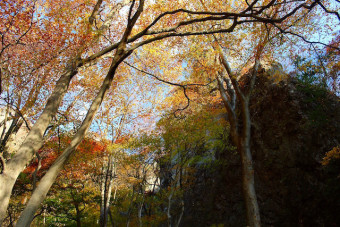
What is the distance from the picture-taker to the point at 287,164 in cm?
848

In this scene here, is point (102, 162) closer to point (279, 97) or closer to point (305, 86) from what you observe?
point (279, 97)

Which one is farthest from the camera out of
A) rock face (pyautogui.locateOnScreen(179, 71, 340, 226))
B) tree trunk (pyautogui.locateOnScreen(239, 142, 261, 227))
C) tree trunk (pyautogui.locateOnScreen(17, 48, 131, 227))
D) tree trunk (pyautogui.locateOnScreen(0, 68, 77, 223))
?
rock face (pyautogui.locateOnScreen(179, 71, 340, 226))

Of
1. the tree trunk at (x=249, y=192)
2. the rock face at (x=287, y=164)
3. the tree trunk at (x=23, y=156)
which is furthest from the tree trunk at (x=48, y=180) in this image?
the rock face at (x=287, y=164)

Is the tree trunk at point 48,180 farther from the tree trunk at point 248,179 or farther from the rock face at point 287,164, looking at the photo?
the rock face at point 287,164

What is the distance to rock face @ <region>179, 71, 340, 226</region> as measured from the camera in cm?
743

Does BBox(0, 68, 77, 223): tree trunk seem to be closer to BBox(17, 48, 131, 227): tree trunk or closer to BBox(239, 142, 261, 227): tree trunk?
BBox(17, 48, 131, 227): tree trunk

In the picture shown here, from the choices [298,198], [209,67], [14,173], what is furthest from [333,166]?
[14,173]

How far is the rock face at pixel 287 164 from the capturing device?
293 inches

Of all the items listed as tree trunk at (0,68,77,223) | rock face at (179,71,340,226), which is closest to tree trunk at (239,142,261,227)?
rock face at (179,71,340,226)

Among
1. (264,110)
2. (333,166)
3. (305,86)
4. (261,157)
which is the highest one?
(305,86)

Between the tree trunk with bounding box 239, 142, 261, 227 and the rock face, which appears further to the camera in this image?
the rock face

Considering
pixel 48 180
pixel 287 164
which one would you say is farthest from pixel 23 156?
pixel 287 164

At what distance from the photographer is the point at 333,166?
7215 mm

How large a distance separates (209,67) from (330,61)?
15.8 ft
